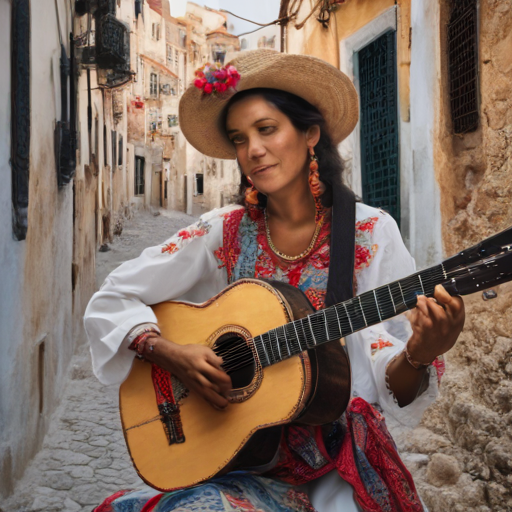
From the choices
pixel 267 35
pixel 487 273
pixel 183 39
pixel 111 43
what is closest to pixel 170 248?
pixel 487 273

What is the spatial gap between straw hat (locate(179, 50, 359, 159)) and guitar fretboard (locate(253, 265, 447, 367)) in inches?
28.3

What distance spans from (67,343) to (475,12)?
12.4 ft

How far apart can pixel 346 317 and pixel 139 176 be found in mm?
4989

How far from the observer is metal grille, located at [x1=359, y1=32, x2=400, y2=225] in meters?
5.07

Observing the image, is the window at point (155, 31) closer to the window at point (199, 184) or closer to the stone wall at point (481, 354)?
the window at point (199, 184)

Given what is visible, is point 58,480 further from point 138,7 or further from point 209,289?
point 138,7

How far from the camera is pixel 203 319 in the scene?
1.86m

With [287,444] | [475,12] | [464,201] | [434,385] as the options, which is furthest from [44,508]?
[475,12]

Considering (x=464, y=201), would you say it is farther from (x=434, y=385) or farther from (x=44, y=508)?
(x=44, y=508)

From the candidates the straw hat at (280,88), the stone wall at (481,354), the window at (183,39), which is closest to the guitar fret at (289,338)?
the straw hat at (280,88)

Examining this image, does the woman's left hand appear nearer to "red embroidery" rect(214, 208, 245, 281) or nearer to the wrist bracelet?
the wrist bracelet

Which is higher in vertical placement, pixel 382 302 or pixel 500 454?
pixel 382 302

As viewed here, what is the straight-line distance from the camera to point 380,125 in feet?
17.5

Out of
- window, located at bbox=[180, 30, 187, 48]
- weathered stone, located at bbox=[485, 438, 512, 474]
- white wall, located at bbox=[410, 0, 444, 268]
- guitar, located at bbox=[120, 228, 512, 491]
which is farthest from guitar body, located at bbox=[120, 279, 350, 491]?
window, located at bbox=[180, 30, 187, 48]
